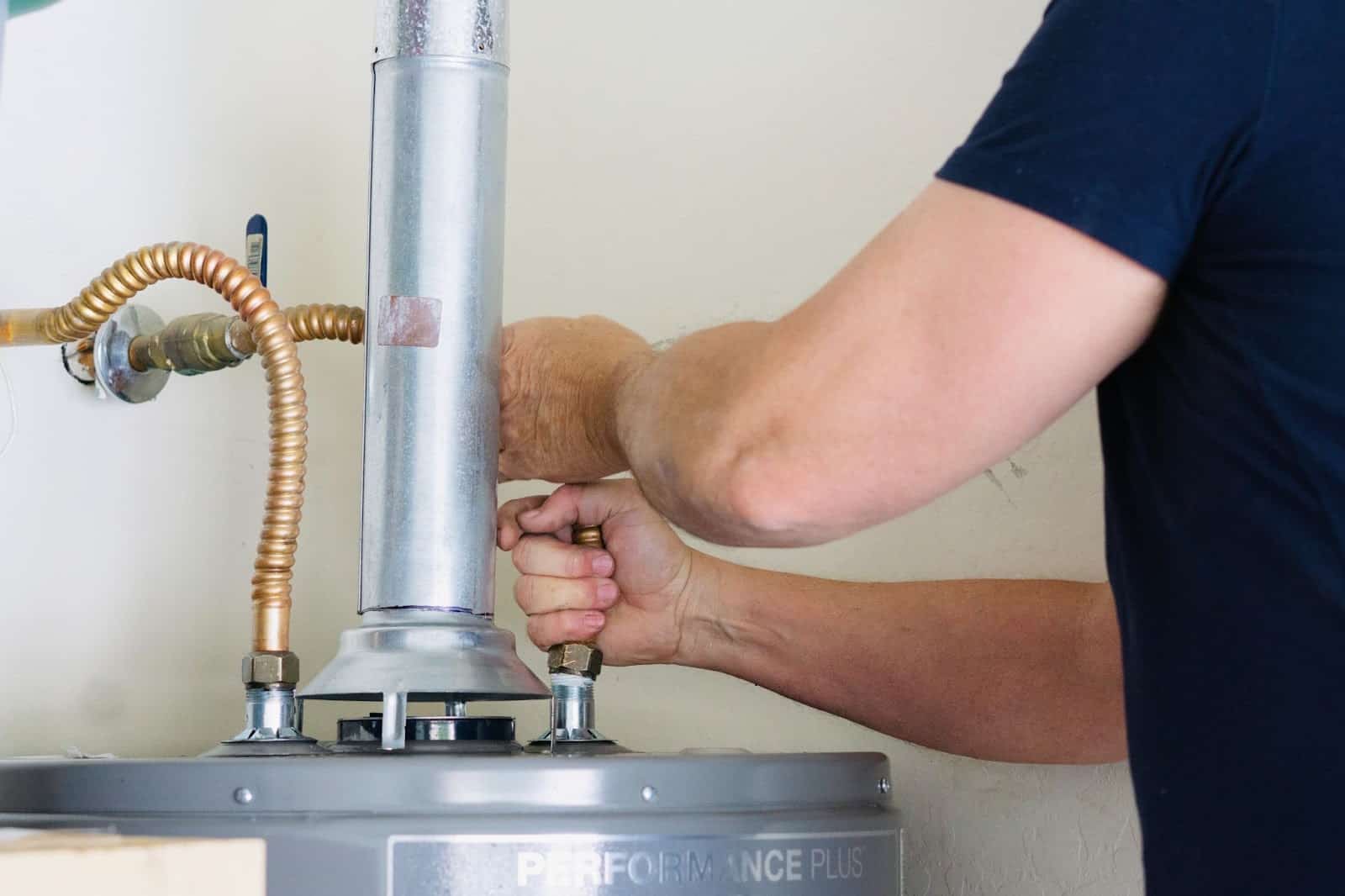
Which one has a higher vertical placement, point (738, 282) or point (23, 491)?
point (738, 282)

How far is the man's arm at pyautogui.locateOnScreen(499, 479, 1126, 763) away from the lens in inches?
32.1

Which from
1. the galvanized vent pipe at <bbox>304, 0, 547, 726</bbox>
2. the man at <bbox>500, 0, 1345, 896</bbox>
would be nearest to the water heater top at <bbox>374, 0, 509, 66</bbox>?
the galvanized vent pipe at <bbox>304, 0, 547, 726</bbox>

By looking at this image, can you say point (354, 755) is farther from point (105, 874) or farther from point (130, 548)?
→ point (130, 548)

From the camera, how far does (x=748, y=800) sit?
0.62 m

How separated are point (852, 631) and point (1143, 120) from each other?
17.6 inches

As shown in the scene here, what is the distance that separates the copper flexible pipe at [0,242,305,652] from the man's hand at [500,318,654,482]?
107mm

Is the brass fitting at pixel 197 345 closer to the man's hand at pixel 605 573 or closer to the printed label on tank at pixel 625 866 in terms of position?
the man's hand at pixel 605 573

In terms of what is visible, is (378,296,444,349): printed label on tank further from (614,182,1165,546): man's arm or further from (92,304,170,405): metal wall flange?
(92,304,170,405): metal wall flange

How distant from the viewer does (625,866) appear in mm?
579

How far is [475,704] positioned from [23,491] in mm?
335

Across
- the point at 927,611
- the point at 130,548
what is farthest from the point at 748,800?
the point at 130,548

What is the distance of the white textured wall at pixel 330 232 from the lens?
0.93 meters

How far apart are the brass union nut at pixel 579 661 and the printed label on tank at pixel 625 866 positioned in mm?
172

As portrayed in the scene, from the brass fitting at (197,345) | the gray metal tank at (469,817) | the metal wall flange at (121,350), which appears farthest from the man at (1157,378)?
the metal wall flange at (121,350)
